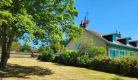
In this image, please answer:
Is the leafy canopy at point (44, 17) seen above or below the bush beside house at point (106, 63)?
above

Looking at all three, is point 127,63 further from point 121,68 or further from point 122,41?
point 122,41

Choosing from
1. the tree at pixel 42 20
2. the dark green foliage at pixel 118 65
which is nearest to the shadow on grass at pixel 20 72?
the tree at pixel 42 20

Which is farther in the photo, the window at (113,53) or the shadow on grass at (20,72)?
the window at (113,53)

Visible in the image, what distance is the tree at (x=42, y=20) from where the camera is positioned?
7.89m

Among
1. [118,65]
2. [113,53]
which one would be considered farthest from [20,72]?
[113,53]

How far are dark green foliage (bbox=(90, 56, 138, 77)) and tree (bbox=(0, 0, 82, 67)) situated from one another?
13.7 feet

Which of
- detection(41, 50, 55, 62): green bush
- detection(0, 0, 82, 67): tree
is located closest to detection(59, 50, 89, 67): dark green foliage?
detection(0, 0, 82, 67): tree

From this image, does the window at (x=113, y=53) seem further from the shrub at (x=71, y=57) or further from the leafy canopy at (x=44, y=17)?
the leafy canopy at (x=44, y=17)

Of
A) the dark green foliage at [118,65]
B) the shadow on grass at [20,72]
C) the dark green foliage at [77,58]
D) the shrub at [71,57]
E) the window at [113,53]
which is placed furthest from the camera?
the window at [113,53]

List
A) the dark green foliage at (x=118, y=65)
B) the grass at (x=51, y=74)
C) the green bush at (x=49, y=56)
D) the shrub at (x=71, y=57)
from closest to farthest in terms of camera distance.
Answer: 1. the grass at (x=51, y=74)
2. the dark green foliage at (x=118, y=65)
3. the shrub at (x=71, y=57)
4. the green bush at (x=49, y=56)

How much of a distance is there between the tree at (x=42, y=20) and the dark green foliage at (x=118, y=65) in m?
4.18

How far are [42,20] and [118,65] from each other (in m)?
8.35

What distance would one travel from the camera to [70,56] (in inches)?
664

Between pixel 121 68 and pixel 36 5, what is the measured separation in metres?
9.40
